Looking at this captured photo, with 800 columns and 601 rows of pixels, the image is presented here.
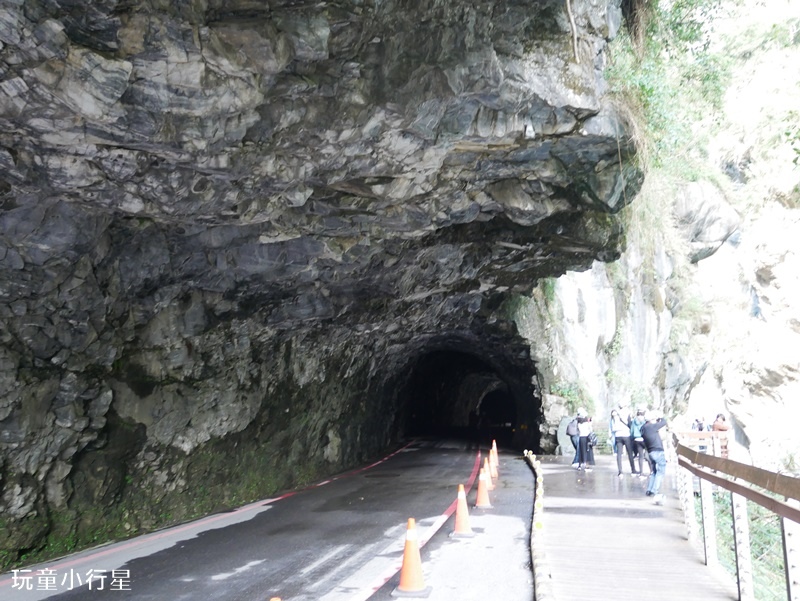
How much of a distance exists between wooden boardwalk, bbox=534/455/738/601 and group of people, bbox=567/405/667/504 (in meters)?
0.65

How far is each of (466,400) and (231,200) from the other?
43345mm

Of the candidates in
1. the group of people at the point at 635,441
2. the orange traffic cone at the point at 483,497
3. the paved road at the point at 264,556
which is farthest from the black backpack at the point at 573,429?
the orange traffic cone at the point at 483,497

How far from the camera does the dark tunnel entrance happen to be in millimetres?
31125

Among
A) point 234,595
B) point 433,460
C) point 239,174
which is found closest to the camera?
point 234,595

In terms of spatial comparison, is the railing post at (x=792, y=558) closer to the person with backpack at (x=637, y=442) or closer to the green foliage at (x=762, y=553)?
the green foliage at (x=762, y=553)

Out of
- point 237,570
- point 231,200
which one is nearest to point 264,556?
point 237,570

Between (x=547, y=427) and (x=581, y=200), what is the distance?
13667mm

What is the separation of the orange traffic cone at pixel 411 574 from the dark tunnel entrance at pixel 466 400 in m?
18.9

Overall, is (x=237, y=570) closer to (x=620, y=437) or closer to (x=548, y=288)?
(x=620, y=437)

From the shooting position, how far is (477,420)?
181 ft

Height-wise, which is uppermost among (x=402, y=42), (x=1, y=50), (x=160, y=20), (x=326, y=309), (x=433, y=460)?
(x=402, y=42)

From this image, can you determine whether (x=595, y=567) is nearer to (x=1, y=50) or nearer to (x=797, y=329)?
(x=1, y=50)

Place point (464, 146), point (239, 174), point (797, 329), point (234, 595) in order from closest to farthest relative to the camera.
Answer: point (234, 595), point (239, 174), point (464, 146), point (797, 329)

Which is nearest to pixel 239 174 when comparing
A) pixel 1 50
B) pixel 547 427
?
pixel 1 50
